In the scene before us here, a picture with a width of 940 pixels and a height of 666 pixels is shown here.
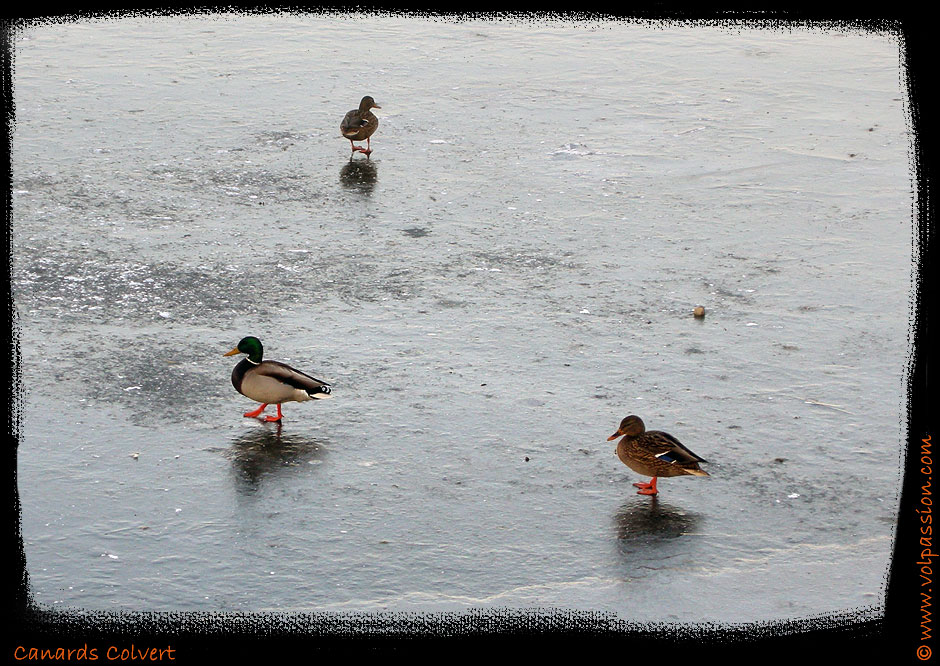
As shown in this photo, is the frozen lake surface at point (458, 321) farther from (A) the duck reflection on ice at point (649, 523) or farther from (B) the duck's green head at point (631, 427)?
(B) the duck's green head at point (631, 427)

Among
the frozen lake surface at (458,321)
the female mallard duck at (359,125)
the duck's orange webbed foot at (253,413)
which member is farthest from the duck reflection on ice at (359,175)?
the duck's orange webbed foot at (253,413)

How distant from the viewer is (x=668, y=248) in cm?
1117

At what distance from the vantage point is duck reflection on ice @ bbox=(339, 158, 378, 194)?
12.4 m

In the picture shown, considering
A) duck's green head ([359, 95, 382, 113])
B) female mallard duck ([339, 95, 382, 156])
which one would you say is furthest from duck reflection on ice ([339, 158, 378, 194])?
duck's green head ([359, 95, 382, 113])

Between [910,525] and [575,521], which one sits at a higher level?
[910,525]

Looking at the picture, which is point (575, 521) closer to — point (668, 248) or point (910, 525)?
point (910, 525)

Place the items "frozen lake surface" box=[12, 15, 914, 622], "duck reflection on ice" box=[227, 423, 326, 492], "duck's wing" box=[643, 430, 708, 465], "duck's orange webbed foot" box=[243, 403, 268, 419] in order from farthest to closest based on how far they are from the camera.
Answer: "duck's orange webbed foot" box=[243, 403, 268, 419] < "duck reflection on ice" box=[227, 423, 326, 492] < "duck's wing" box=[643, 430, 708, 465] < "frozen lake surface" box=[12, 15, 914, 622]

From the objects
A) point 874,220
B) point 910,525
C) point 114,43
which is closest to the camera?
point 910,525

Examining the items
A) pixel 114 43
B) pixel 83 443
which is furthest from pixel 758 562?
pixel 114 43

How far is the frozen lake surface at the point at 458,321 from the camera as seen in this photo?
6824mm

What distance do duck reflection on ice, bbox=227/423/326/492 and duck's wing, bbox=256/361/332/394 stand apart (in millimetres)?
315

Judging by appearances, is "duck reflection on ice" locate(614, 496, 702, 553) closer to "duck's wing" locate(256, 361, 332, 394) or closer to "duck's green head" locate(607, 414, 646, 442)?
"duck's green head" locate(607, 414, 646, 442)

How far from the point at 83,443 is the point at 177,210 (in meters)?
4.18

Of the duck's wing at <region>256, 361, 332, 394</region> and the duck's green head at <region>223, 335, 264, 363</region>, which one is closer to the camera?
the duck's wing at <region>256, 361, 332, 394</region>
